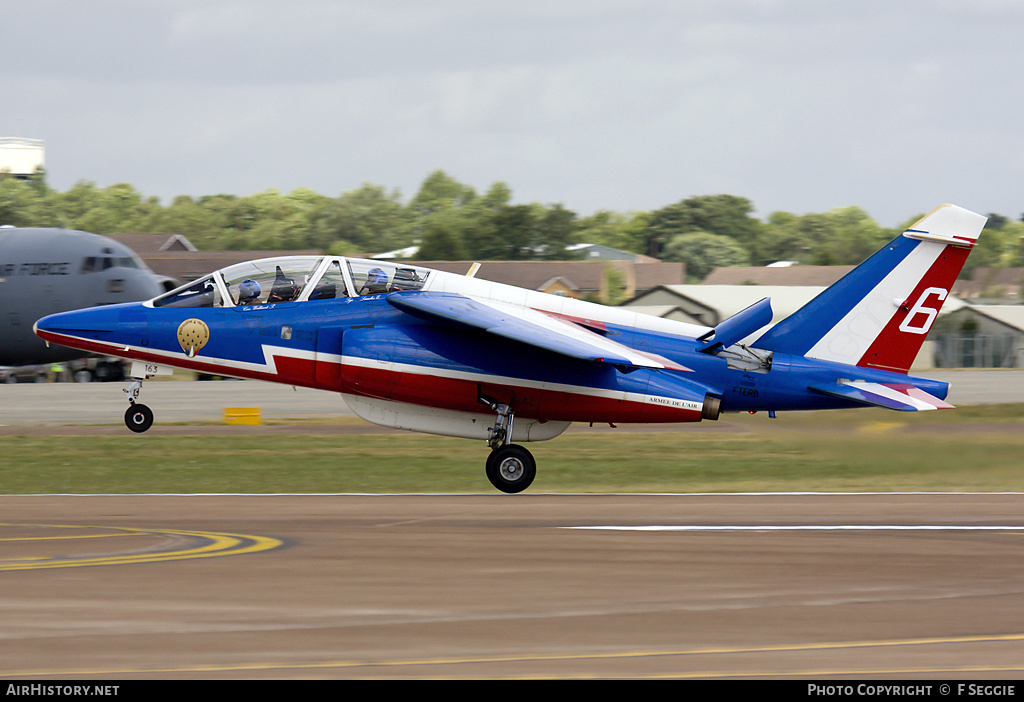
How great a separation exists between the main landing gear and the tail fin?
14.2ft

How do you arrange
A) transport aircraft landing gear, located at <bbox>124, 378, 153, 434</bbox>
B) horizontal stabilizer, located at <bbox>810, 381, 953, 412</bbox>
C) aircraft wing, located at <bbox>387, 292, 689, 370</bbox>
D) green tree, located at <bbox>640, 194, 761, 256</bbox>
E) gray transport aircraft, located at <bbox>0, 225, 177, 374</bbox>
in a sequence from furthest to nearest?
green tree, located at <bbox>640, 194, 761, 256</bbox>
gray transport aircraft, located at <bbox>0, 225, 177, 374</bbox>
transport aircraft landing gear, located at <bbox>124, 378, 153, 434</bbox>
horizontal stabilizer, located at <bbox>810, 381, 953, 412</bbox>
aircraft wing, located at <bbox>387, 292, 689, 370</bbox>

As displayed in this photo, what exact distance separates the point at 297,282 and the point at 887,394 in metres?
9.41

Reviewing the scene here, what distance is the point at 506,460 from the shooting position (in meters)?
17.4

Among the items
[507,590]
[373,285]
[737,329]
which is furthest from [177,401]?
[507,590]

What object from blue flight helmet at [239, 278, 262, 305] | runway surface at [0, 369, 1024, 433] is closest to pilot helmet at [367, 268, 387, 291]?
blue flight helmet at [239, 278, 262, 305]

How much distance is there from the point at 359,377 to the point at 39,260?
2257 centimetres

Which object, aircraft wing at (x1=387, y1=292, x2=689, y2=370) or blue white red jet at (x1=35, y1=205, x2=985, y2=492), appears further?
blue white red jet at (x1=35, y1=205, x2=985, y2=492)

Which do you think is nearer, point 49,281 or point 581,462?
point 581,462

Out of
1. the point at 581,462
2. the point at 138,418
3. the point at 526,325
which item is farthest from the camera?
the point at 581,462

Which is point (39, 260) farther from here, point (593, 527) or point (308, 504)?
point (593, 527)

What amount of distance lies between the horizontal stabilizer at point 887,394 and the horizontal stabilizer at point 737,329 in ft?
4.36

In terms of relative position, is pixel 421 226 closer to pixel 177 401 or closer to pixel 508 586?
pixel 177 401

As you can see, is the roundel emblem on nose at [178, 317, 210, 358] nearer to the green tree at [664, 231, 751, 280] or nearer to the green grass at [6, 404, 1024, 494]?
the green grass at [6, 404, 1024, 494]

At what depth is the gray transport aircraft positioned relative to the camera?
115 feet
